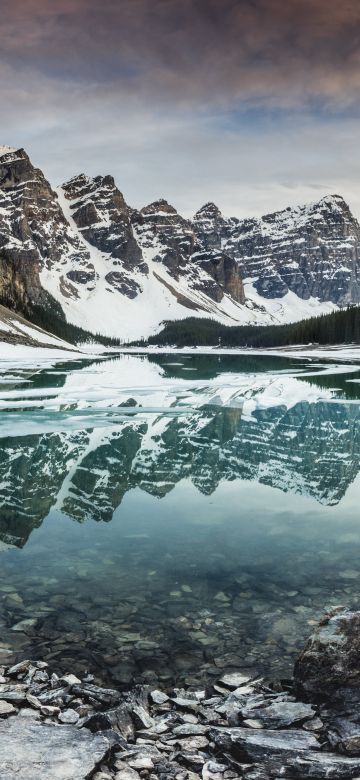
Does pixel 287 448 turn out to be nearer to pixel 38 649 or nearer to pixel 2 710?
pixel 38 649

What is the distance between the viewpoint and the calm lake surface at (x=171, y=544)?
7.71 metres

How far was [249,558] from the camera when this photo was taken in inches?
425

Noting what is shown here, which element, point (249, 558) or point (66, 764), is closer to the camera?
point (66, 764)

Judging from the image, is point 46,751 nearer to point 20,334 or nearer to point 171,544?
point 171,544

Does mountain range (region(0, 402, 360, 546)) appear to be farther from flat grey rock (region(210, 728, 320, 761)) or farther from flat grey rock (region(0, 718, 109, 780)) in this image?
flat grey rock (region(210, 728, 320, 761))

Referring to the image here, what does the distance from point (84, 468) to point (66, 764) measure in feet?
41.3

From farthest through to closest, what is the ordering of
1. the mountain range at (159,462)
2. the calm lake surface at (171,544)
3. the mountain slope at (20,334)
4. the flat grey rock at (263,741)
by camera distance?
the mountain slope at (20,334)
the mountain range at (159,462)
the calm lake surface at (171,544)
the flat grey rock at (263,741)

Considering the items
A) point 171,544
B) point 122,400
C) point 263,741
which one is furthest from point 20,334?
point 263,741

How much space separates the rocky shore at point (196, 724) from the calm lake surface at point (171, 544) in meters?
0.49

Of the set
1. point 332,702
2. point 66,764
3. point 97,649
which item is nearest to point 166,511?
point 97,649

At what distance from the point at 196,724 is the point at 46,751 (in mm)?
1487

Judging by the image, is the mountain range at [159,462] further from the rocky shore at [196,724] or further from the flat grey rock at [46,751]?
the flat grey rock at [46,751]

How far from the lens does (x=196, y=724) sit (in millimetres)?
5949

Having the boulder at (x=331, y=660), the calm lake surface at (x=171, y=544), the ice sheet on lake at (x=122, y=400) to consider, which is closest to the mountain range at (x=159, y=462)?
the calm lake surface at (x=171, y=544)
